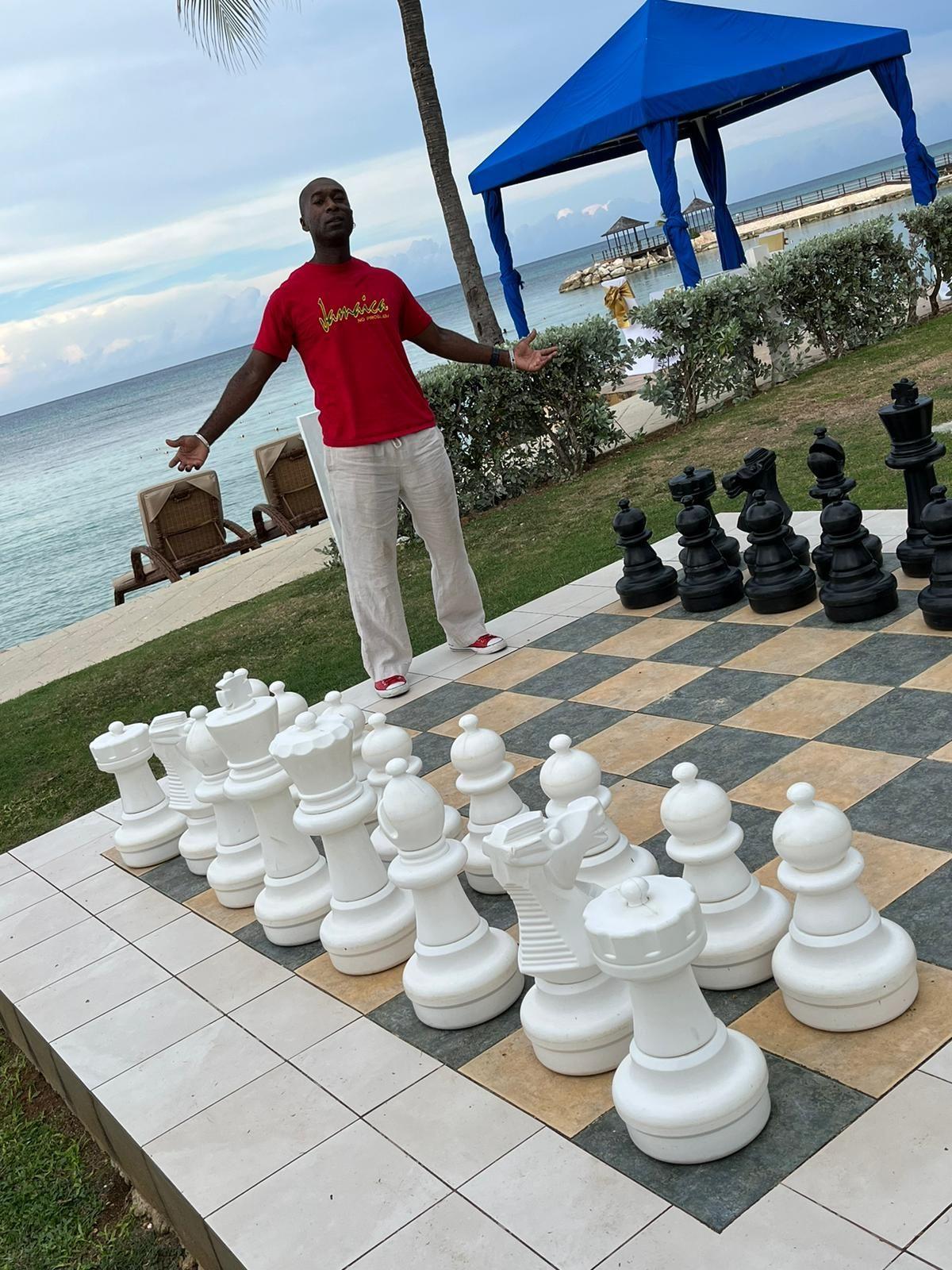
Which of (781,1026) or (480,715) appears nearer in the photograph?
(781,1026)

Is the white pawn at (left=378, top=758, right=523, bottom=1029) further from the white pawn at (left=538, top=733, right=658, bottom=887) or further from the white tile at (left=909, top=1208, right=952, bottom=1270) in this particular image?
the white tile at (left=909, top=1208, right=952, bottom=1270)

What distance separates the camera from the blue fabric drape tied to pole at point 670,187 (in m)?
9.77

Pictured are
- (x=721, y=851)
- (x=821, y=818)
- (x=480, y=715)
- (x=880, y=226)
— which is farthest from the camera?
(x=880, y=226)

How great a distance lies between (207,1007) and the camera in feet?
8.23

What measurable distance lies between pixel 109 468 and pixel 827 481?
39341 mm

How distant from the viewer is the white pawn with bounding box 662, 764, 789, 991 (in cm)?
203

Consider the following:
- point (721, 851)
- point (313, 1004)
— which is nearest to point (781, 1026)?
point (721, 851)

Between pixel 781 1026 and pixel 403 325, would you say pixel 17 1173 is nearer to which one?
pixel 781 1026

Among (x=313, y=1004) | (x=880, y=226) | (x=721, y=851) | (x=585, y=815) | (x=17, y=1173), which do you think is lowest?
(x=17, y=1173)

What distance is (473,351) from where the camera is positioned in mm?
4566

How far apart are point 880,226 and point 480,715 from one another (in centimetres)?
710

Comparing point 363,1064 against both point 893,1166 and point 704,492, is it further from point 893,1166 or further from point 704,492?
point 704,492

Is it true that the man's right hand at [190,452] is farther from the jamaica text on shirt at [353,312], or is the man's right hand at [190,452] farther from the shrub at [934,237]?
the shrub at [934,237]

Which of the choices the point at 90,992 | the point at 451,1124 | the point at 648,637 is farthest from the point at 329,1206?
the point at 648,637
